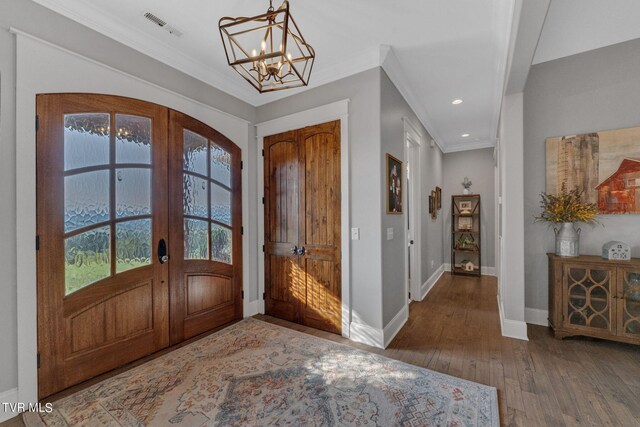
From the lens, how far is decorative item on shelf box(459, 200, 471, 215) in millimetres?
6016

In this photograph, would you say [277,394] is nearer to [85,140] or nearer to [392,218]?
[392,218]

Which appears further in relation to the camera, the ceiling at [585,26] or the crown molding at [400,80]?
the crown molding at [400,80]

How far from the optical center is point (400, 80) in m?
3.19

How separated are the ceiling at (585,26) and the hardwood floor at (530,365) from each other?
9.87 feet

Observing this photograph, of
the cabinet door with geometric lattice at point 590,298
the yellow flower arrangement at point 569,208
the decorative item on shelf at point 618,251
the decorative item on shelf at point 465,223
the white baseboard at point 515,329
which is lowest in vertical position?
the white baseboard at point 515,329

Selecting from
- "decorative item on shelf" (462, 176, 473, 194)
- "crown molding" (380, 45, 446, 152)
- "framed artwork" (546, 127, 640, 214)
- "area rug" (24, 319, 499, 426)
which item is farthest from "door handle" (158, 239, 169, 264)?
"decorative item on shelf" (462, 176, 473, 194)

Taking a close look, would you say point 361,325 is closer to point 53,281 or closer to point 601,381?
point 601,381

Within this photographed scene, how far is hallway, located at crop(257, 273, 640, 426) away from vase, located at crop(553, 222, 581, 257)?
879 millimetres

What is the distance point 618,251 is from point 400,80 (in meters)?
2.78

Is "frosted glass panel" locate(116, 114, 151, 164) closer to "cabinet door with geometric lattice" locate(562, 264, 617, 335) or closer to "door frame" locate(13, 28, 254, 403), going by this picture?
"door frame" locate(13, 28, 254, 403)

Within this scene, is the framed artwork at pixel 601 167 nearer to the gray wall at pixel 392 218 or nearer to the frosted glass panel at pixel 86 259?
the gray wall at pixel 392 218

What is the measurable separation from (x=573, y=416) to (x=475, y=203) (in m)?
4.88

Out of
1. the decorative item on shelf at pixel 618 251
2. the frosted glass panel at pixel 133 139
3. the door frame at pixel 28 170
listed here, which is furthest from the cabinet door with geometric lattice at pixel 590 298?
the door frame at pixel 28 170

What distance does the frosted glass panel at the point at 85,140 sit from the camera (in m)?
2.09
